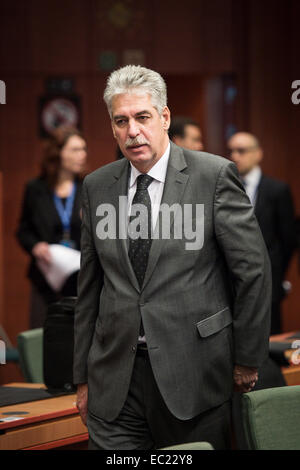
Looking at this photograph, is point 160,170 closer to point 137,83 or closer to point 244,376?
point 137,83

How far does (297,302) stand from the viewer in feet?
23.8

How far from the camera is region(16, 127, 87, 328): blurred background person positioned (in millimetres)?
4891

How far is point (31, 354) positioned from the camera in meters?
3.94

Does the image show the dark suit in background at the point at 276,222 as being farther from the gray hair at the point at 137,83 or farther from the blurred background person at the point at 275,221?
the gray hair at the point at 137,83

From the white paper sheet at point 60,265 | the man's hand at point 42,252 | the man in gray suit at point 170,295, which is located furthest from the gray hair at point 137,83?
the man's hand at point 42,252

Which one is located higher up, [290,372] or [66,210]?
[66,210]

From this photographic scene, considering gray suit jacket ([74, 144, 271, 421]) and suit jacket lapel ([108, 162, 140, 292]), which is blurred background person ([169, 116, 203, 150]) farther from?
gray suit jacket ([74, 144, 271, 421])

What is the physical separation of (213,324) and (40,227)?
2.69 meters

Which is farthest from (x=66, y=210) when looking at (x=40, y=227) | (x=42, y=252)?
(x=42, y=252)

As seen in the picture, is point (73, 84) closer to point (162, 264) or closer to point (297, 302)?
point (297, 302)

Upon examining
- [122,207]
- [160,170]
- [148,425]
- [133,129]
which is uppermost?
Answer: [133,129]

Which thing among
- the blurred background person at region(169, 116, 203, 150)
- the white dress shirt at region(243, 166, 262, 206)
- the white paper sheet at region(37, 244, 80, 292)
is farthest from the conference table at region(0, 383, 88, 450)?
the white dress shirt at region(243, 166, 262, 206)

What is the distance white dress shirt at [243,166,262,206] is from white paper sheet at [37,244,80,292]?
139cm

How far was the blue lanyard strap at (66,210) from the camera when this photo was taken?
4.88 m
